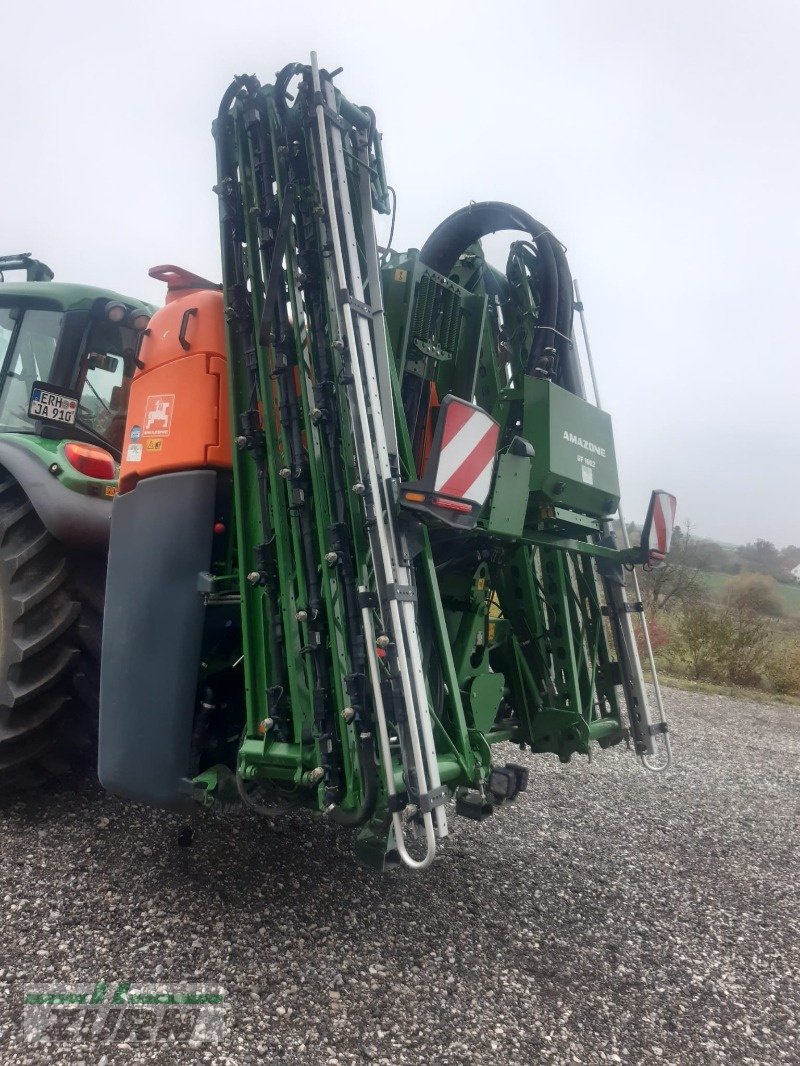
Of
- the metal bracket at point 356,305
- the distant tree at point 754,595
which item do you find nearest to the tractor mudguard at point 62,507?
the metal bracket at point 356,305

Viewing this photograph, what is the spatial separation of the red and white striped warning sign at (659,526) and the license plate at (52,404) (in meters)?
2.57

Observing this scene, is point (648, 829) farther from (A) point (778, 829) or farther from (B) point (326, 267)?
(B) point (326, 267)

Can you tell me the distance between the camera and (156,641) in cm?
246

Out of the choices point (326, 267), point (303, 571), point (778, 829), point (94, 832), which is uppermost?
point (326, 267)

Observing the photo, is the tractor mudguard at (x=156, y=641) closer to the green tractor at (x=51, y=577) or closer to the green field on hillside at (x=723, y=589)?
the green tractor at (x=51, y=577)

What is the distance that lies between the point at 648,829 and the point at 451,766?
2.05m

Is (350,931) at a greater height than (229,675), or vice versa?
(229,675)

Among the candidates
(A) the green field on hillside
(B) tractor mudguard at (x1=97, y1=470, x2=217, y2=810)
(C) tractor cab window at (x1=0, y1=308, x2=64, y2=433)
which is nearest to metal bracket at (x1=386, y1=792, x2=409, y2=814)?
(B) tractor mudguard at (x1=97, y1=470, x2=217, y2=810)

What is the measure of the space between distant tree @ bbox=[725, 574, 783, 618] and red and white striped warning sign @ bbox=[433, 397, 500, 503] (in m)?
10.4

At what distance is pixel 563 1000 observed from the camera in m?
2.17

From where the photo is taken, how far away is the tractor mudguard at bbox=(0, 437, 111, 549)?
288cm

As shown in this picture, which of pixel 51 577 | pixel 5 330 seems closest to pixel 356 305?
pixel 51 577

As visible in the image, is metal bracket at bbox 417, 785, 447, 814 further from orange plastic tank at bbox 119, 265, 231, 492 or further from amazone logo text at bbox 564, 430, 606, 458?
amazone logo text at bbox 564, 430, 606, 458

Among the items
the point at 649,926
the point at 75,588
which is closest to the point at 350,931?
the point at 649,926
